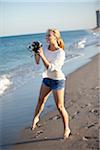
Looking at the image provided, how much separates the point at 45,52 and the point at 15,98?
2.50 metres

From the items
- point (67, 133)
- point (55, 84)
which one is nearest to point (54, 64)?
point (55, 84)

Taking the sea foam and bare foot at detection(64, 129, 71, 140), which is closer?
bare foot at detection(64, 129, 71, 140)

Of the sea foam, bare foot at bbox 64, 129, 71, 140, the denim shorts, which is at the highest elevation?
the denim shorts

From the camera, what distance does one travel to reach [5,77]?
29.6ft

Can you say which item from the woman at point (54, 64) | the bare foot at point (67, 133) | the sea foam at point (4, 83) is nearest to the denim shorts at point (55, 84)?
the woman at point (54, 64)

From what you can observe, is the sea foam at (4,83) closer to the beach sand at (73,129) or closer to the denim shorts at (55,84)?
the beach sand at (73,129)

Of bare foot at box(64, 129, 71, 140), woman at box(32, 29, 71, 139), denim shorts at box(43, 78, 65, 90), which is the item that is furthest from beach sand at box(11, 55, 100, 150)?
denim shorts at box(43, 78, 65, 90)

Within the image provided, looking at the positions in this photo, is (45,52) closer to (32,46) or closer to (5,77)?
(32,46)

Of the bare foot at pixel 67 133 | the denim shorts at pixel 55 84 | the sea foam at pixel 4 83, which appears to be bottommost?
the sea foam at pixel 4 83

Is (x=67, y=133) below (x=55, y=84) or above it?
below

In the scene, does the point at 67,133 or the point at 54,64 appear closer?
the point at 54,64

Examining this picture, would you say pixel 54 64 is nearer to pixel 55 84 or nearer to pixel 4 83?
pixel 55 84

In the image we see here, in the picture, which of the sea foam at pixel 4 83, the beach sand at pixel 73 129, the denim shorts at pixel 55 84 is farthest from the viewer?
the sea foam at pixel 4 83

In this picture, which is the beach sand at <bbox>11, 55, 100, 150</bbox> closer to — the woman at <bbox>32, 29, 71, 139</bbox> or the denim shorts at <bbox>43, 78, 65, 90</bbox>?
the woman at <bbox>32, 29, 71, 139</bbox>
